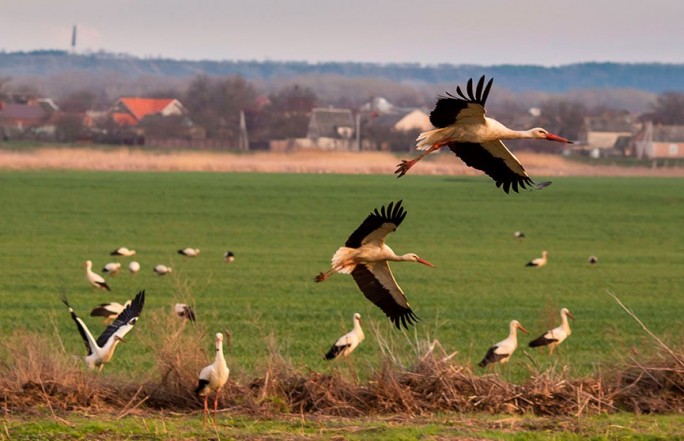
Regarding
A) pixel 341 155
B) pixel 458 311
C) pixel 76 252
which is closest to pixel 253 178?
pixel 341 155

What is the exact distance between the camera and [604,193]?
240ft

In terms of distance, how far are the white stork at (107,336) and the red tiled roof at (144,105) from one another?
129 metres

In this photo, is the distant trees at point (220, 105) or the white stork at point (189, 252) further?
the distant trees at point (220, 105)

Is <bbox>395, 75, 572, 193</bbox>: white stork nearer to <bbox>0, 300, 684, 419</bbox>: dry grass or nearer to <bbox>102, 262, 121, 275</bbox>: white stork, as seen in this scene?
<bbox>0, 300, 684, 419</bbox>: dry grass

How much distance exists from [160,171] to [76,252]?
4950 cm

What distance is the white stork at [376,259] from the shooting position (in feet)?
37.6

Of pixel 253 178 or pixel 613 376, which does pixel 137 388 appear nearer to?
pixel 613 376

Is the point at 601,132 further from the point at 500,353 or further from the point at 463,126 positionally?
the point at 463,126

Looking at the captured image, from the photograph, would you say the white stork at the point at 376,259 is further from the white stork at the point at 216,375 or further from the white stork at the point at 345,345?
the white stork at the point at 345,345

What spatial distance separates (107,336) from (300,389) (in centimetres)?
262

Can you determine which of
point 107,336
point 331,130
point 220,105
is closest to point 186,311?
point 107,336

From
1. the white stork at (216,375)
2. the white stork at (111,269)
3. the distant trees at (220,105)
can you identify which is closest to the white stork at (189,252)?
the white stork at (111,269)

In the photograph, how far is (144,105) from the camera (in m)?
153

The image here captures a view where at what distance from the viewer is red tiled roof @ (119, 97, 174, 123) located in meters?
147
